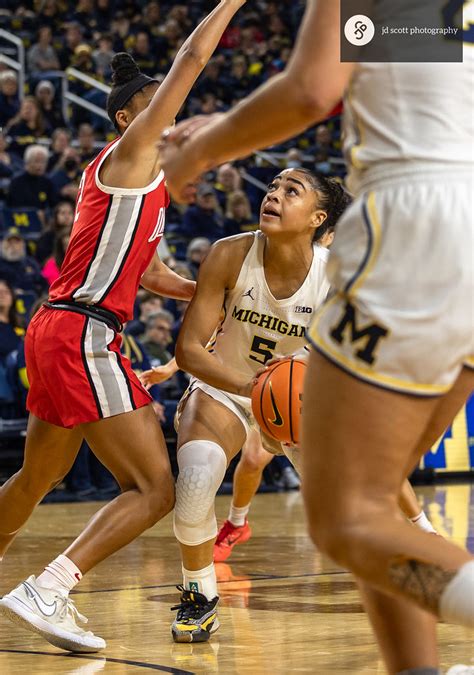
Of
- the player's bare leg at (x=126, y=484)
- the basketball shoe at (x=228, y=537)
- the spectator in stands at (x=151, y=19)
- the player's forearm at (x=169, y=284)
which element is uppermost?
the player's forearm at (x=169, y=284)

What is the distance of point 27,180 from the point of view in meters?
12.2

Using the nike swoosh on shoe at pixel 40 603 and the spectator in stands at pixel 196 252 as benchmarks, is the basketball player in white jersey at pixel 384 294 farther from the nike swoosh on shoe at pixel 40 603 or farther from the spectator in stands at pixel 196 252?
the spectator in stands at pixel 196 252

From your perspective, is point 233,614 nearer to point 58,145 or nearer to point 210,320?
point 210,320

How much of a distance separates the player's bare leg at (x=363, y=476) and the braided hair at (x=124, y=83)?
249cm

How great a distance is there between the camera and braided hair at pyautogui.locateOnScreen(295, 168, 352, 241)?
4953 mm

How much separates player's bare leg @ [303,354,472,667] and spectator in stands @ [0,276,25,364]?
7.81m

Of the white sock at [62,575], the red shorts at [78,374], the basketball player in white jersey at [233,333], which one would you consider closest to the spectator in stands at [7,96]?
the basketball player in white jersey at [233,333]

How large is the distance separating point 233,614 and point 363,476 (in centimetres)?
277

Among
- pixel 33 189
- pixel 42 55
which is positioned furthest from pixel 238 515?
pixel 42 55

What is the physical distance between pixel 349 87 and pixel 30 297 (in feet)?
29.2

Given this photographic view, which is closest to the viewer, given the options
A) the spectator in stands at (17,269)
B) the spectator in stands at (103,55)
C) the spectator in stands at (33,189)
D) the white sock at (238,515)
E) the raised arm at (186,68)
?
the raised arm at (186,68)

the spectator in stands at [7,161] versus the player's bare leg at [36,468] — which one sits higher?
the player's bare leg at [36,468]

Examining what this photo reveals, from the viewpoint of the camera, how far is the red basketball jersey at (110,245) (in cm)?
430

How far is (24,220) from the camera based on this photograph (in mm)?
12406
